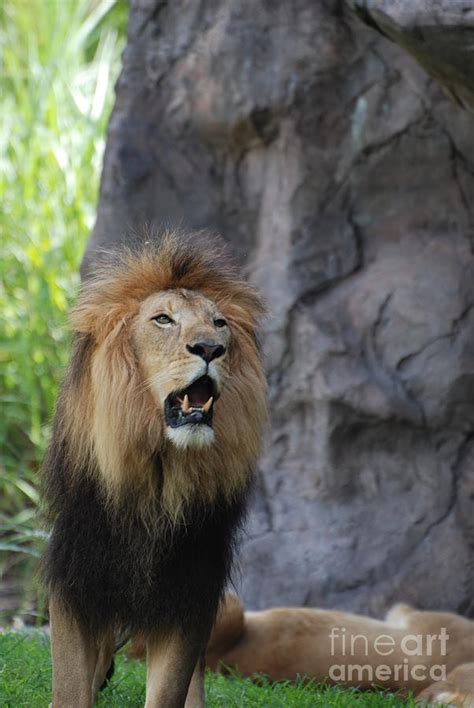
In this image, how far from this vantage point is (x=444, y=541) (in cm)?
579

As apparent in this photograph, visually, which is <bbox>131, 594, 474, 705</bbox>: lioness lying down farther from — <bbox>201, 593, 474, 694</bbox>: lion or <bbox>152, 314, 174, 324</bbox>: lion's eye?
<bbox>152, 314, 174, 324</bbox>: lion's eye

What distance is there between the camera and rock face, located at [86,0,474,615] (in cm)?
578

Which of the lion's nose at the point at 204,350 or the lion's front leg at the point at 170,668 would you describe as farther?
the lion's front leg at the point at 170,668

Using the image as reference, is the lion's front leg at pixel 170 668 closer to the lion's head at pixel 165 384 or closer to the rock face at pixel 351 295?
the lion's head at pixel 165 384

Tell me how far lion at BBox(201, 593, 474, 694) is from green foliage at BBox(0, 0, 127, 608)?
281 centimetres

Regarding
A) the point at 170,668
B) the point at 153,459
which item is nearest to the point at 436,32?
the point at 153,459

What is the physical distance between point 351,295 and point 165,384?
2.76 meters

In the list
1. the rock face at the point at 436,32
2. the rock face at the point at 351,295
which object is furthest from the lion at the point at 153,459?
the rock face at the point at 351,295

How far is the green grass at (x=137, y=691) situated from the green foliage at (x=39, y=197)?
2931 millimetres

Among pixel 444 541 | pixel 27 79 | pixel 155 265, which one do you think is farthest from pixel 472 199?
pixel 27 79

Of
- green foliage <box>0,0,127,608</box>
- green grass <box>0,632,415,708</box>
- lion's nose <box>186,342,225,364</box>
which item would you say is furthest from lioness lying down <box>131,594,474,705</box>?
green foliage <box>0,0,127,608</box>

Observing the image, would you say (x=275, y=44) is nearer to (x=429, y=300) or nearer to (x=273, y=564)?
(x=429, y=300)

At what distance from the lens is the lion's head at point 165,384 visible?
10.9 feet

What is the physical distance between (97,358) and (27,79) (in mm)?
7190
